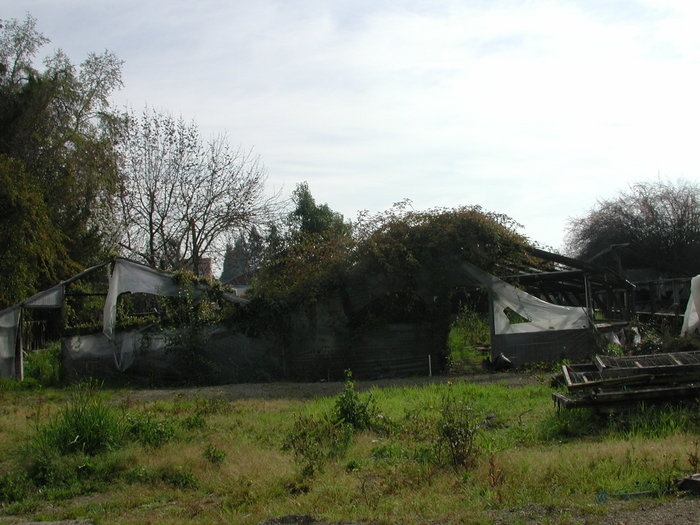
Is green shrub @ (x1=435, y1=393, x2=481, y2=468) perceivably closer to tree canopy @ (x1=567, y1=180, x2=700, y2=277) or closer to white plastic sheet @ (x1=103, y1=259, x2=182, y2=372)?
white plastic sheet @ (x1=103, y1=259, x2=182, y2=372)

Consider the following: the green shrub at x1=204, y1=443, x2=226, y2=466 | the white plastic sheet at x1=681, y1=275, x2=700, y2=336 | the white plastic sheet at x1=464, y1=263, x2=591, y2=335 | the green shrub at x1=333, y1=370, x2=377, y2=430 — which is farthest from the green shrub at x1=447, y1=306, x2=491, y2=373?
the green shrub at x1=204, y1=443, x2=226, y2=466

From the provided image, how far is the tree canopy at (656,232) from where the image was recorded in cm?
3266

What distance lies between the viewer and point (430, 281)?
691 inches

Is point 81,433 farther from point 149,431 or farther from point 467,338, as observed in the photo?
point 467,338

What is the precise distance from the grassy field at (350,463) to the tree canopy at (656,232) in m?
24.5

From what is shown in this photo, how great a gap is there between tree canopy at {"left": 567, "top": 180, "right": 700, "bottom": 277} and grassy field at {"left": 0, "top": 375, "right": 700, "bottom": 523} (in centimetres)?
2445

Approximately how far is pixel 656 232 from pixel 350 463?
29.2 m

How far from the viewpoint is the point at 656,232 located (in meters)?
32.9

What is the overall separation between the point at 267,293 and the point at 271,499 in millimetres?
10781

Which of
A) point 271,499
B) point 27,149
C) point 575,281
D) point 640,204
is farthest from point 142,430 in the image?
point 640,204

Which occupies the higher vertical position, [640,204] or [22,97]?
[22,97]

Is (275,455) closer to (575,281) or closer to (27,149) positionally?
(575,281)

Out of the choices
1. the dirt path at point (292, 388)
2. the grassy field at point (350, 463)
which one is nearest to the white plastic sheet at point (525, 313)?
the dirt path at point (292, 388)

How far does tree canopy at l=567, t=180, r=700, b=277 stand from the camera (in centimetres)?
3266
